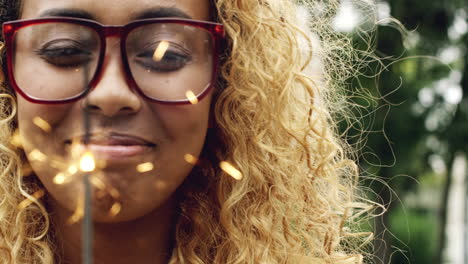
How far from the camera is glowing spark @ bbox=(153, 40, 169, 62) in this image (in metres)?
1.34

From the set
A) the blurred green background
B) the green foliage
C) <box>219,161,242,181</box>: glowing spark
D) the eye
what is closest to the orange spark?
the eye

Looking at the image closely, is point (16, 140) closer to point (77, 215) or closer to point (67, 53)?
point (77, 215)

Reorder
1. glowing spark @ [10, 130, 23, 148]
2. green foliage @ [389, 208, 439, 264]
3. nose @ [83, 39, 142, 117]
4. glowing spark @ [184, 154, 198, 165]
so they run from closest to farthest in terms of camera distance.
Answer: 1. nose @ [83, 39, 142, 117]
2. glowing spark @ [184, 154, 198, 165]
3. glowing spark @ [10, 130, 23, 148]
4. green foliage @ [389, 208, 439, 264]

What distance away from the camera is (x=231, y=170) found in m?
1.66

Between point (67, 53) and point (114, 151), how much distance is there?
213 millimetres

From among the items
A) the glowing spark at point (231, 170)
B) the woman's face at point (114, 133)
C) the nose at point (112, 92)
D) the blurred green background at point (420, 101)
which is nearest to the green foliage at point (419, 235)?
the blurred green background at point (420, 101)

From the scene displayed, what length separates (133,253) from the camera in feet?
4.95

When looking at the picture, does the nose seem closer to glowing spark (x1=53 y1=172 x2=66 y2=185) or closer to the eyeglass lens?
the eyeglass lens

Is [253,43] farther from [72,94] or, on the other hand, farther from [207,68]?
[72,94]

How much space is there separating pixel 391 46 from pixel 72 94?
10.1 ft

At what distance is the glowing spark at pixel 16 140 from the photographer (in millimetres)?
1519

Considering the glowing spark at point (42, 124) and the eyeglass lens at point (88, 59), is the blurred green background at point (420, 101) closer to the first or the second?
the eyeglass lens at point (88, 59)

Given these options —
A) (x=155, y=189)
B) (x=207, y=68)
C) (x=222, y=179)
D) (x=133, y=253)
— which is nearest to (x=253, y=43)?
(x=207, y=68)

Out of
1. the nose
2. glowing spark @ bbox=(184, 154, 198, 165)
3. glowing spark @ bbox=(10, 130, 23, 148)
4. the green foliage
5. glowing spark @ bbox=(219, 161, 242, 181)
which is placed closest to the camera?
the nose
